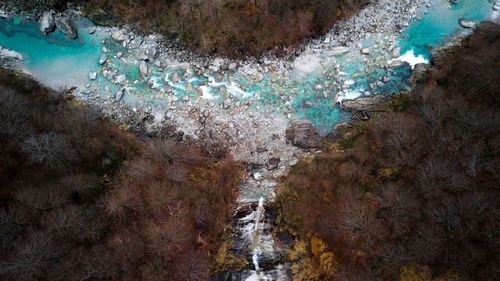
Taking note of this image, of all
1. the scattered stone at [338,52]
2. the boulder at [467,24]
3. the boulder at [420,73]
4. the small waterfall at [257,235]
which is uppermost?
the boulder at [467,24]

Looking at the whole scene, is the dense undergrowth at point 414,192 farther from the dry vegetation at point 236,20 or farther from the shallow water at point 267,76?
the dry vegetation at point 236,20

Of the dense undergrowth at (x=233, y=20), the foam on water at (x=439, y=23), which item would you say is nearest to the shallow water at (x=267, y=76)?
the foam on water at (x=439, y=23)

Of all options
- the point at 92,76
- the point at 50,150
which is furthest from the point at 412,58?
the point at 50,150

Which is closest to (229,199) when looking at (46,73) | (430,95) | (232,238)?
(232,238)

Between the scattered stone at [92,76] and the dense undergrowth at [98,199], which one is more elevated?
the scattered stone at [92,76]

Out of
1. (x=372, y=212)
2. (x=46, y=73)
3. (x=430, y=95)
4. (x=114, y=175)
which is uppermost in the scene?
(x=46, y=73)

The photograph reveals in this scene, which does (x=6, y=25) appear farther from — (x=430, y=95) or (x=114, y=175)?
(x=430, y=95)

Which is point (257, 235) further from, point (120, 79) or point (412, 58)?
point (412, 58)
